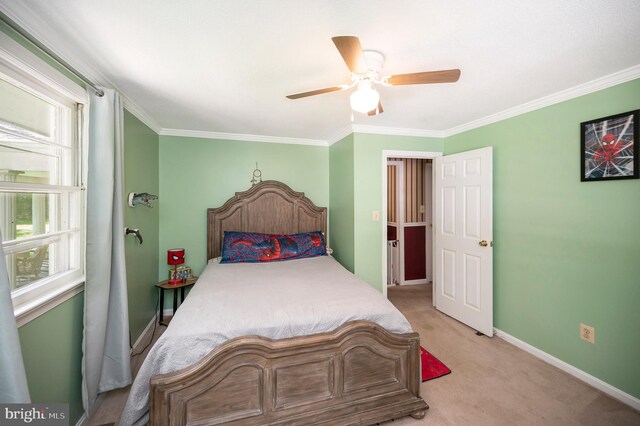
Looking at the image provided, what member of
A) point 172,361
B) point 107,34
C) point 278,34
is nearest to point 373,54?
point 278,34

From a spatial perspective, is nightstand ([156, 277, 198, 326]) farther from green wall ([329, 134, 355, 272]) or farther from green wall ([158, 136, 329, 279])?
green wall ([329, 134, 355, 272])

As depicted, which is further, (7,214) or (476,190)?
(476,190)

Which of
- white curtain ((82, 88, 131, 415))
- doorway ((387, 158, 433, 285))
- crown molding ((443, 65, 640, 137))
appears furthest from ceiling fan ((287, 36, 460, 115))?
doorway ((387, 158, 433, 285))

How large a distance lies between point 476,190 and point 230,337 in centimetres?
282

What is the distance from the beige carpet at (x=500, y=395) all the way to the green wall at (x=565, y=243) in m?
0.22

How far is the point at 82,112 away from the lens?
1771 millimetres

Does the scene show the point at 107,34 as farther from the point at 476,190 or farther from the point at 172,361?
the point at 476,190

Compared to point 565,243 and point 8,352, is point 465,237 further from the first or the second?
point 8,352

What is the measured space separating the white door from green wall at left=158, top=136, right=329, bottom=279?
2052 mm

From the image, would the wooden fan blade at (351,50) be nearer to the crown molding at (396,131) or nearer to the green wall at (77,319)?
the crown molding at (396,131)

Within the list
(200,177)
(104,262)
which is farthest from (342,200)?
(104,262)

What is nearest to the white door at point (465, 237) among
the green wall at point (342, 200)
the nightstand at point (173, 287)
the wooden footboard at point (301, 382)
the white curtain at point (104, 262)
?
the green wall at point (342, 200)

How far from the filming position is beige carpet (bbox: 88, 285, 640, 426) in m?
1.72

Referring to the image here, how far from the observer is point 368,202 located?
3174mm
